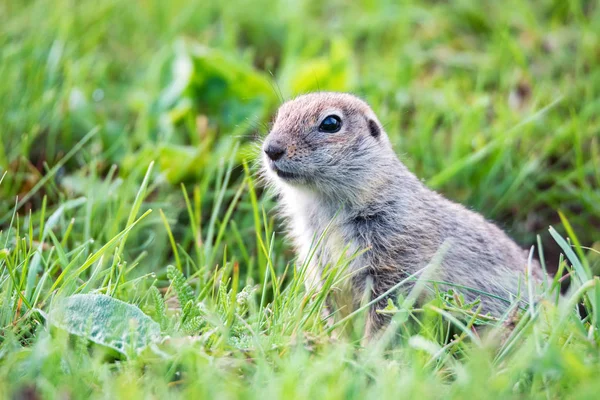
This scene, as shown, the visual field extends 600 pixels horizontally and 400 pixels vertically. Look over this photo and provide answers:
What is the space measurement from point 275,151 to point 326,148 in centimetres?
29

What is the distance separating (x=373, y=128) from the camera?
418cm

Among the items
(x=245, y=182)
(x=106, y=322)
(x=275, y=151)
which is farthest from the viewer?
→ (x=245, y=182)

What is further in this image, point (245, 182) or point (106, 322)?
point (245, 182)

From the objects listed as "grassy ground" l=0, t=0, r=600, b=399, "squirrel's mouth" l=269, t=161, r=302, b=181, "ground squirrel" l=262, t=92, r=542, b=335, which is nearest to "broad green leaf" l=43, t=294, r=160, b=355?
"grassy ground" l=0, t=0, r=600, b=399

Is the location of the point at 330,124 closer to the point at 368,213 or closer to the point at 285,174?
the point at 285,174

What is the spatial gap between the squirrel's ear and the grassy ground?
0.76 meters

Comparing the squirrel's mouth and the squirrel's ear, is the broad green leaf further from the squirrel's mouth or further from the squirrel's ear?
the squirrel's ear

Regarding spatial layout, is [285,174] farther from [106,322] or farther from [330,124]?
[106,322]

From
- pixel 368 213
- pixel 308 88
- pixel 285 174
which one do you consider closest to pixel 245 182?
pixel 285 174

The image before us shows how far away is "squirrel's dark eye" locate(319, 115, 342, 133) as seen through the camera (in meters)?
3.97

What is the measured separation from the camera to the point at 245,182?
429 cm

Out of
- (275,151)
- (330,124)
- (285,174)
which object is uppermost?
(330,124)

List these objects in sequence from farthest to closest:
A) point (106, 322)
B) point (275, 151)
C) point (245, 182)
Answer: point (245, 182) < point (275, 151) < point (106, 322)

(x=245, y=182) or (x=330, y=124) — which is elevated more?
(x=330, y=124)
